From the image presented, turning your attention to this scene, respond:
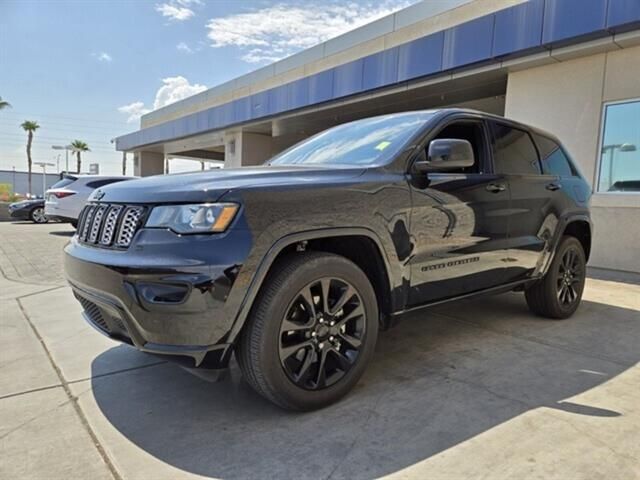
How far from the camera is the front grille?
2377mm

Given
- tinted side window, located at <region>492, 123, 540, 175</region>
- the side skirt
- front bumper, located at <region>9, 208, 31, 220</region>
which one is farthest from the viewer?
front bumper, located at <region>9, 208, 31, 220</region>

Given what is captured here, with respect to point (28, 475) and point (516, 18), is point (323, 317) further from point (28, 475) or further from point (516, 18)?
point (516, 18)

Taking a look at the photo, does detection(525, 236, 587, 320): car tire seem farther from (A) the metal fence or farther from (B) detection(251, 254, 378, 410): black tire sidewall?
(A) the metal fence

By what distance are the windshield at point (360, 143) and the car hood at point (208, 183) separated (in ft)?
1.17

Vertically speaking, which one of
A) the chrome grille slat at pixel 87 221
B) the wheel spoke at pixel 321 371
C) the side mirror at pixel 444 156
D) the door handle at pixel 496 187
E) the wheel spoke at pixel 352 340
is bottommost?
the wheel spoke at pixel 321 371

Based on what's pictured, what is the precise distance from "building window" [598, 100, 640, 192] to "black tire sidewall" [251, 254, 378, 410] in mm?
6794

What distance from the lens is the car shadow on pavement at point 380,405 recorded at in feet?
7.11

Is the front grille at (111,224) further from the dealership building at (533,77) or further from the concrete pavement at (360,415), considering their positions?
the dealership building at (533,77)

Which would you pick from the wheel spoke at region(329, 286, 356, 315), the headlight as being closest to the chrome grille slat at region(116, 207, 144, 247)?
the headlight

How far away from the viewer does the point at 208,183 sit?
2.37 m

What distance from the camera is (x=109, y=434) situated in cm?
235

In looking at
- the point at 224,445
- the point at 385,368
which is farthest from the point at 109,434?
the point at 385,368

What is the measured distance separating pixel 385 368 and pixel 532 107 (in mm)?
7142

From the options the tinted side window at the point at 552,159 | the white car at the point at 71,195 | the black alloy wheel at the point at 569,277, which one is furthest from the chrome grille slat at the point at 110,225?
the white car at the point at 71,195
